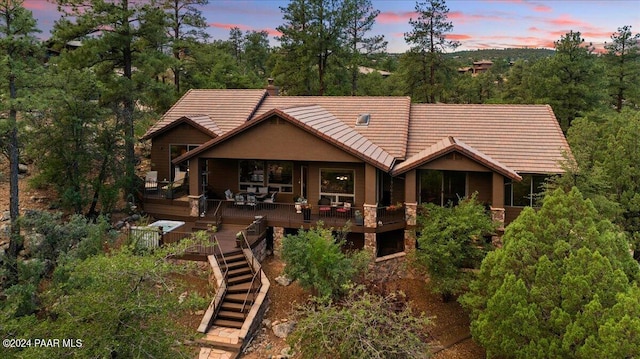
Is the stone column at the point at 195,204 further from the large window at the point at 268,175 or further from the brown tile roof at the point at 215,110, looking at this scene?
the brown tile roof at the point at 215,110

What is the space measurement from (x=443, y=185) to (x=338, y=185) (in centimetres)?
409

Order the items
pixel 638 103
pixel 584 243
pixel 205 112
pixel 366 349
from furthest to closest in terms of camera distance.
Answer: pixel 638 103 → pixel 205 112 → pixel 584 243 → pixel 366 349

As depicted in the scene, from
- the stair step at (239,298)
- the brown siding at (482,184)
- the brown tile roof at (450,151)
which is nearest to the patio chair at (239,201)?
the stair step at (239,298)

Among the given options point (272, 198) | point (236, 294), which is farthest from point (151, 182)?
point (236, 294)

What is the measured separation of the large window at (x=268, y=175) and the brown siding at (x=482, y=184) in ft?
24.0

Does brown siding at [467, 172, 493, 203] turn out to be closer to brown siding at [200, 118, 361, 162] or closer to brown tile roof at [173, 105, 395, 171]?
brown tile roof at [173, 105, 395, 171]

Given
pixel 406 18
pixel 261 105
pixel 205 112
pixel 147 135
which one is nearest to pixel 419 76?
pixel 406 18

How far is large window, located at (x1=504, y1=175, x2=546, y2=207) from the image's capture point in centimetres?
1585

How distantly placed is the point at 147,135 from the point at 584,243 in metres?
17.5

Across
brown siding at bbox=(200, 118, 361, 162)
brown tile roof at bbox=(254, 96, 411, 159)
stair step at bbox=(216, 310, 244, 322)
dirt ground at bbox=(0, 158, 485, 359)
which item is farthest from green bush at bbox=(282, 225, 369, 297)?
brown tile roof at bbox=(254, 96, 411, 159)

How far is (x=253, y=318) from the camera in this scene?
11570 millimetres

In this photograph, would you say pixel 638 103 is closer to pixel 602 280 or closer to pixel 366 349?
pixel 602 280

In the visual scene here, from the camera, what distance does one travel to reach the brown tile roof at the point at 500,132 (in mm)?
16359

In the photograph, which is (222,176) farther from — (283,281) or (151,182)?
(283,281)
